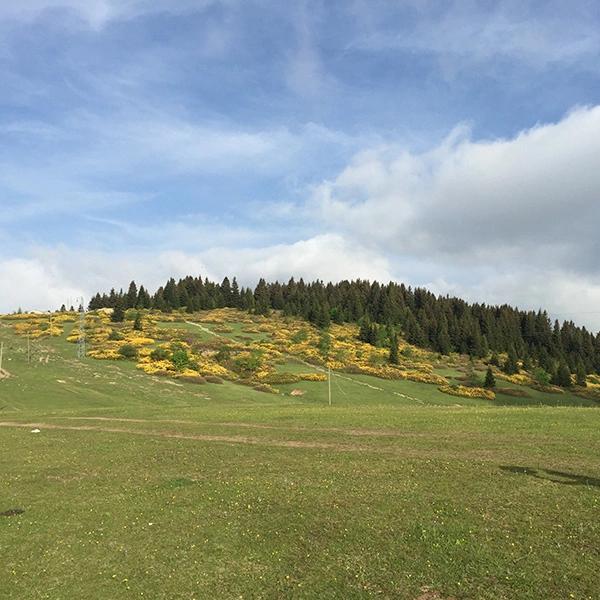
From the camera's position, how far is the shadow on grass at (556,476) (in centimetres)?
1990

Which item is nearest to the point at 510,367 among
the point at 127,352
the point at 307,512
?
the point at 127,352

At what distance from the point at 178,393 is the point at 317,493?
55771 millimetres

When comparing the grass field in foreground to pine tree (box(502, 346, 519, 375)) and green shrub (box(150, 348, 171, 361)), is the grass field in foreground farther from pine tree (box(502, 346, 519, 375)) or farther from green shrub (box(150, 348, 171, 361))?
pine tree (box(502, 346, 519, 375))

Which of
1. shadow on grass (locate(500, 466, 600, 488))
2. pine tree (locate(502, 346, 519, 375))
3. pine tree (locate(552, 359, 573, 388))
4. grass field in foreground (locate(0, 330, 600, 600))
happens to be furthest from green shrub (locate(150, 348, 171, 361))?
pine tree (locate(552, 359, 573, 388))

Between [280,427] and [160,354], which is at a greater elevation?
[160,354]

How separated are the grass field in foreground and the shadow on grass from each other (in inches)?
4.9

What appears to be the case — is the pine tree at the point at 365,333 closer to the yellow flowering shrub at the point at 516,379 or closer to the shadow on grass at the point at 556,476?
the yellow flowering shrub at the point at 516,379

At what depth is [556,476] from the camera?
20.9 metres

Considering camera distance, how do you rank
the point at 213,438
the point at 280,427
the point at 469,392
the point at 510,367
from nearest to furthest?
the point at 213,438 < the point at 280,427 < the point at 469,392 < the point at 510,367

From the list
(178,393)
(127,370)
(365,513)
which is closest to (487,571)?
(365,513)

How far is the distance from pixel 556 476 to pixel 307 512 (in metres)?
10.9

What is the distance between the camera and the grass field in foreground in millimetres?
12438

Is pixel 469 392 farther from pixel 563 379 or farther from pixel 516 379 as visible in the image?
pixel 563 379

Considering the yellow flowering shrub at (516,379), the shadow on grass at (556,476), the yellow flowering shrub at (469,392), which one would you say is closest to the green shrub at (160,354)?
the yellow flowering shrub at (469,392)
